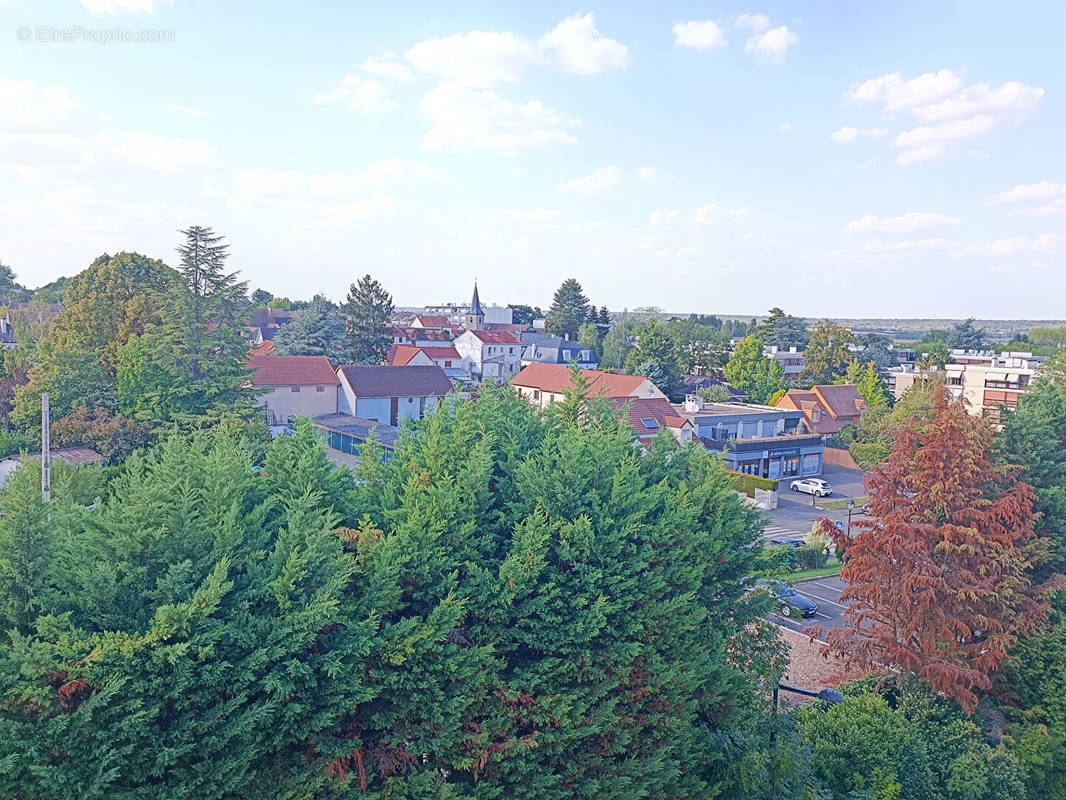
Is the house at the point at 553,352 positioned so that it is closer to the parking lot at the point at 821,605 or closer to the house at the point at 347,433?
the house at the point at 347,433

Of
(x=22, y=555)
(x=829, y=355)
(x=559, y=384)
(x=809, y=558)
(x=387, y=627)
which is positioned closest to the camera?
(x=22, y=555)

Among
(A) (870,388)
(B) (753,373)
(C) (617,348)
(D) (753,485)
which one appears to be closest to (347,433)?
(D) (753,485)

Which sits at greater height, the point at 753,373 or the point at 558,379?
the point at 753,373

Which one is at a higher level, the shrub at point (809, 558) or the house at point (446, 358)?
the house at point (446, 358)

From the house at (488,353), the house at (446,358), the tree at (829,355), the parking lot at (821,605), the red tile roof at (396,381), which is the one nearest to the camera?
the parking lot at (821,605)

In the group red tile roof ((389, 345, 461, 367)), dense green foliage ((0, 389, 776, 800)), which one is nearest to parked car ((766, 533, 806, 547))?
dense green foliage ((0, 389, 776, 800))

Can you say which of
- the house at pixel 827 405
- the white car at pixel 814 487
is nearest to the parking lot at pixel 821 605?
the white car at pixel 814 487

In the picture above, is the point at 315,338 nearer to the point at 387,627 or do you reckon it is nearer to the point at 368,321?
the point at 368,321

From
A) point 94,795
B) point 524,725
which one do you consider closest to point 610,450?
point 524,725
